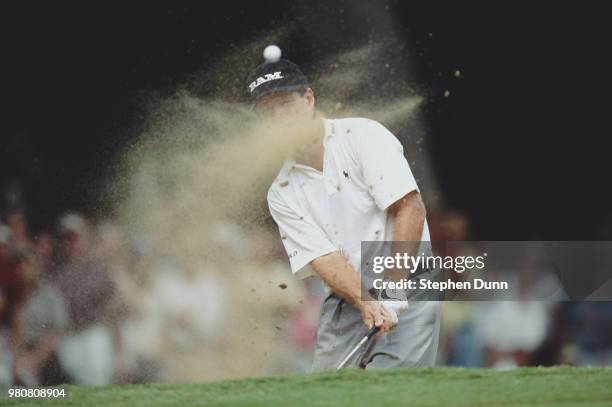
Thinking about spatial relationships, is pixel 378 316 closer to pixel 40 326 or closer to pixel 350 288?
pixel 350 288

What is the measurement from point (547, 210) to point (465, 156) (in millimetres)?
435

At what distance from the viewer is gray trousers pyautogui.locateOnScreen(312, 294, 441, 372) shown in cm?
403

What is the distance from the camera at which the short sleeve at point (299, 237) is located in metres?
4.09

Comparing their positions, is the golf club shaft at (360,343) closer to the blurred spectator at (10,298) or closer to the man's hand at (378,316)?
the man's hand at (378,316)

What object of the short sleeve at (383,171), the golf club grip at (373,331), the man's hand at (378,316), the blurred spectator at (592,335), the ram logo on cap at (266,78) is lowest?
the blurred spectator at (592,335)

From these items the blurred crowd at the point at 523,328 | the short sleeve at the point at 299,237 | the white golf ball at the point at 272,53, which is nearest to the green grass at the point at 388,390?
the short sleeve at the point at 299,237

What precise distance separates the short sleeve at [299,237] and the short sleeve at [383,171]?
0.28m

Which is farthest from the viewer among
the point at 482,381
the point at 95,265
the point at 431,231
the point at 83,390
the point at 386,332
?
the point at 95,265

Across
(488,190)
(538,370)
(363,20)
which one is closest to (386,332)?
(538,370)

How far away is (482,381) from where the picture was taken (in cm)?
343

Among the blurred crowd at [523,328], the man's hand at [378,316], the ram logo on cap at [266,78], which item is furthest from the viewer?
the blurred crowd at [523,328]

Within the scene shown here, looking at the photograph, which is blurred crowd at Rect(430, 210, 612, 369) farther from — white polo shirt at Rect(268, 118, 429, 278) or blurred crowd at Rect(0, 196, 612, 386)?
white polo shirt at Rect(268, 118, 429, 278)

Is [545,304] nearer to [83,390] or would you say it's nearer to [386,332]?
[386,332]

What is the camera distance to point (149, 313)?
4848 mm
